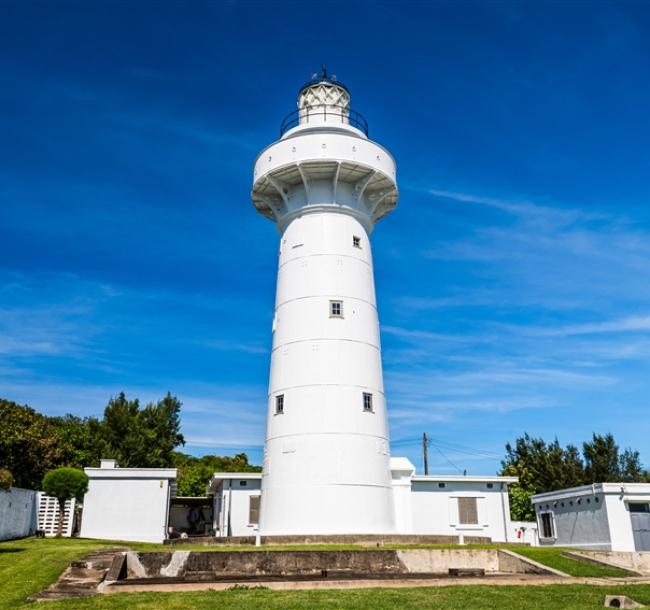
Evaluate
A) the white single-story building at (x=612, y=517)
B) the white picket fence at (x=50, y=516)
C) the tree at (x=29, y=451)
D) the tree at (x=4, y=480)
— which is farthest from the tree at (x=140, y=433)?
the white single-story building at (x=612, y=517)

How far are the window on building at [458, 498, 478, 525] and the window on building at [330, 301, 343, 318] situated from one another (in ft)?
33.3

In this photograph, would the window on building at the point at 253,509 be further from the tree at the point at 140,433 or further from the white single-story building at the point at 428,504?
the tree at the point at 140,433

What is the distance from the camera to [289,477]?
67.2ft

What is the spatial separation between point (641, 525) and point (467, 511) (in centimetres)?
648

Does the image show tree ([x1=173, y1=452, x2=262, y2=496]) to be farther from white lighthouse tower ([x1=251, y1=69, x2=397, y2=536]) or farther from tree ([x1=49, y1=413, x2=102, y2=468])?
white lighthouse tower ([x1=251, y1=69, x2=397, y2=536])

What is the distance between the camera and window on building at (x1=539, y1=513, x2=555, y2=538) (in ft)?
91.1

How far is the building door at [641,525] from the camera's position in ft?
76.8

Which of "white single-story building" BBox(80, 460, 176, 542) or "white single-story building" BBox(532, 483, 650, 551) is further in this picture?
"white single-story building" BBox(532, 483, 650, 551)

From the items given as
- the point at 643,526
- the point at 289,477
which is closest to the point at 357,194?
the point at 289,477

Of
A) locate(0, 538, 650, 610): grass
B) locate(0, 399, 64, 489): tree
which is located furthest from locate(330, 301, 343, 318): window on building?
locate(0, 399, 64, 489): tree

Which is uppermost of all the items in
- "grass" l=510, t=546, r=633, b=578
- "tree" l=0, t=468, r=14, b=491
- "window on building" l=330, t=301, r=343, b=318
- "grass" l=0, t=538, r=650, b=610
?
"window on building" l=330, t=301, r=343, b=318

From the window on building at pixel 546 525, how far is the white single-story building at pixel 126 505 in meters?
16.6

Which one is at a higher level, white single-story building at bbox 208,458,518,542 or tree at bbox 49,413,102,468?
tree at bbox 49,413,102,468

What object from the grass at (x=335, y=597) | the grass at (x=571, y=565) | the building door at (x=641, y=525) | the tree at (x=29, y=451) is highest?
the tree at (x=29, y=451)
